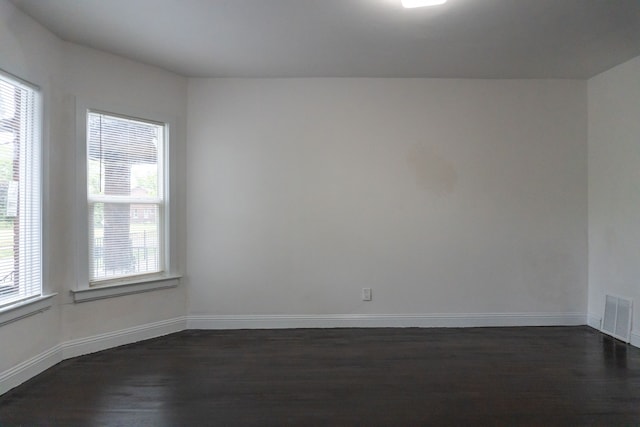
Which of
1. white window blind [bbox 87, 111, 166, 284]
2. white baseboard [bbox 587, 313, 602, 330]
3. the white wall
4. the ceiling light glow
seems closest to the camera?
the ceiling light glow

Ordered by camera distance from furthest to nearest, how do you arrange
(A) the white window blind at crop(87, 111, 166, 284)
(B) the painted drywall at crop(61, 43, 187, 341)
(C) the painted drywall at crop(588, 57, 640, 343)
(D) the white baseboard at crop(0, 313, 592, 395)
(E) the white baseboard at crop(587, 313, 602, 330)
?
1. (D) the white baseboard at crop(0, 313, 592, 395)
2. (E) the white baseboard at crop(587, 313, 602, 330)
3. (C) the painted drywall at crop(588, 57, 640, 343)
4. (A) the white window blind at crop(87, 111, 166, 284)
5. (B) the painted drywall at crop(61, 43, 187, 341)

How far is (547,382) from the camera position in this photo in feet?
9.11

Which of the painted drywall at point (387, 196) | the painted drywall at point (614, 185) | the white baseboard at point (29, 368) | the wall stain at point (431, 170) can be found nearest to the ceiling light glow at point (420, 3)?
the painted drywall at point (387, 196)

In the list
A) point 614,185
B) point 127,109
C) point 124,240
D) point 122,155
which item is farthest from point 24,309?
point 614,185

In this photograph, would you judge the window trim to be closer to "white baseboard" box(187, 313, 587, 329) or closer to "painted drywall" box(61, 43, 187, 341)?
"painted drywall" box(61, 43, 187, 341)

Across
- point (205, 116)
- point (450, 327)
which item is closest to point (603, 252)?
point (450, 327)

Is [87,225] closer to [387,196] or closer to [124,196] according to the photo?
[124,196]

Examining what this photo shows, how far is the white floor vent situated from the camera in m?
3.61

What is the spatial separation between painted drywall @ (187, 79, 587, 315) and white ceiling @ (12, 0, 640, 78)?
29 centimetres

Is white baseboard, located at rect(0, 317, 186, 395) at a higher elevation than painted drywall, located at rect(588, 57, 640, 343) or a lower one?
lower

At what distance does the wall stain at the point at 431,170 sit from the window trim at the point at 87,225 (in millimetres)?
2454

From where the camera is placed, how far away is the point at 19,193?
280 centimetres

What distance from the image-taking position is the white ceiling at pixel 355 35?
268 cm

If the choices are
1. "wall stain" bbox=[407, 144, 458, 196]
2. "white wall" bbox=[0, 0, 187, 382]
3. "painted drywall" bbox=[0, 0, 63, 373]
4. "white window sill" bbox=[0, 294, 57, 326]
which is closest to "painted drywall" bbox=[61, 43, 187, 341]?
"white wall" bbox=[0, 0, 187, 382]
